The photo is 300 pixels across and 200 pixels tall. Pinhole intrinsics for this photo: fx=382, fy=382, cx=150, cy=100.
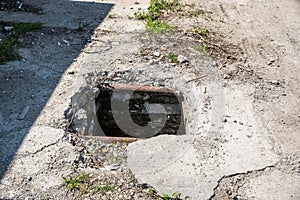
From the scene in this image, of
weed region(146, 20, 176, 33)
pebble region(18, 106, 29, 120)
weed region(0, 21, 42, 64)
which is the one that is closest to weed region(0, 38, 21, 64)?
weed region(0, 21, 42, 64)

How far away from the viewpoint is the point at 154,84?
12.5ft

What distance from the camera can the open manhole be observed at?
3766mm

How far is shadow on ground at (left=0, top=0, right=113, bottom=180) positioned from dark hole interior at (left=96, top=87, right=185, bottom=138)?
1.83ft

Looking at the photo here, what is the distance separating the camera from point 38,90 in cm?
358

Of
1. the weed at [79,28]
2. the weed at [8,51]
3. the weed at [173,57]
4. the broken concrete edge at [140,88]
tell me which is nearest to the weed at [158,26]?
the weed at [173,57]

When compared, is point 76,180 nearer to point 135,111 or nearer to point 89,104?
point 89,104

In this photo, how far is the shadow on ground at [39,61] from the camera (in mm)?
3145

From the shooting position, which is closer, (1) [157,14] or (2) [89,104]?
(2) [89,104]

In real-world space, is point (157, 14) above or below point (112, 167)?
above

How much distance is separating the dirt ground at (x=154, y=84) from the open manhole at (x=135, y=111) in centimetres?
12

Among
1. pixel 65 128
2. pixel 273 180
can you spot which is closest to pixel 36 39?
pixel 65 128

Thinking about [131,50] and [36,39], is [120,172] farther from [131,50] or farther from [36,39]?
[36,39]

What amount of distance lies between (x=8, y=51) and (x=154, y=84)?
1.64 metres

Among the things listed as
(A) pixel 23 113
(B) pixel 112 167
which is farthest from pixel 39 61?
(B) pixel 112 167
